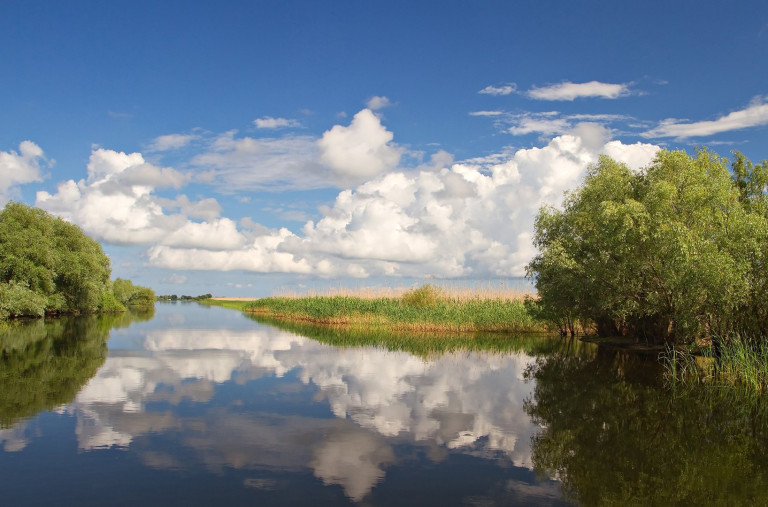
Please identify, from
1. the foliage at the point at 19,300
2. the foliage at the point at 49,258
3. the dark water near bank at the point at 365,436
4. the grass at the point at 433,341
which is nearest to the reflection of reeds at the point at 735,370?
the dark water near bank at the point at 365,436

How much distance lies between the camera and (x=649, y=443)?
1123cm

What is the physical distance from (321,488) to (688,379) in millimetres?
15809

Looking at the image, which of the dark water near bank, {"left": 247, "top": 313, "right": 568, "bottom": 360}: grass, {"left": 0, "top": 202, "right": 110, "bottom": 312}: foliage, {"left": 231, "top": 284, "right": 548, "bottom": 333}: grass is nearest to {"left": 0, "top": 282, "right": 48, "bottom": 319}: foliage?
{"left": 0, "top": 202, "right": 110, "bottom": 312}: foliage

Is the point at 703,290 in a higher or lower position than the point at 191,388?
higher

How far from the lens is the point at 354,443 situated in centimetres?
1089

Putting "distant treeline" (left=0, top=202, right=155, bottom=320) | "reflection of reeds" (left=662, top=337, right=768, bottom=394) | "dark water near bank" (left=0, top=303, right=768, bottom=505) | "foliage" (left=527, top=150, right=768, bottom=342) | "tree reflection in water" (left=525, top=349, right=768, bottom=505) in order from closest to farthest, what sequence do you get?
"dark water near bank" (left=0, top=303, right=768, bottom=505)
"tree reflection in water" (left=525, top=349, right=768, bottom=505)
"reflection of reeds" (left=662, top=337, right=768, bottom=394)
"foliage" (left=527, top=150, right=768, bottom=342)
"distant treeline" (left=0, top=202, right=155, bottom=320)

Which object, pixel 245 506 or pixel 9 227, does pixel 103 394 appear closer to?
pixel 245 506

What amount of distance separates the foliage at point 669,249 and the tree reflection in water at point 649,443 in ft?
12.6

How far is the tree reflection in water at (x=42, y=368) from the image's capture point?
528 inches

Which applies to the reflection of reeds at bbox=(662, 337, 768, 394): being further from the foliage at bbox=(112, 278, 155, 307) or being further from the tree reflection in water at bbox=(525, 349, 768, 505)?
the foliage at bbox=(112, 278, 155, 307)

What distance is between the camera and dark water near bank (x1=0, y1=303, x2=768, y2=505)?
328 inches

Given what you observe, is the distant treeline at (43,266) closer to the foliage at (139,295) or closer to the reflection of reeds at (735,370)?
the foliage at (139,295)

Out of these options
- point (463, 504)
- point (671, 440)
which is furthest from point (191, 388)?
point (671, 440)

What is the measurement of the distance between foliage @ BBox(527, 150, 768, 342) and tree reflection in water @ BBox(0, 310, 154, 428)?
64.2 feet
